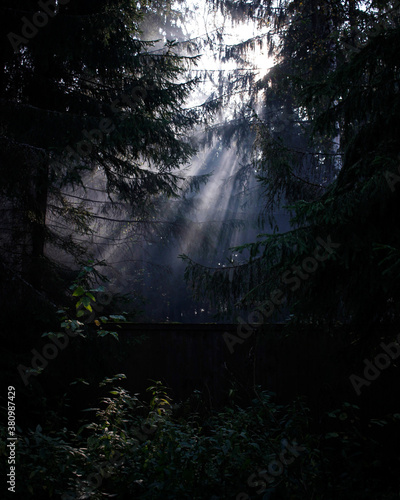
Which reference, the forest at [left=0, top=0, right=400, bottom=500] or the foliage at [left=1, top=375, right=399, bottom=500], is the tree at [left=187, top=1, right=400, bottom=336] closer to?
the forest at [left=0, top=0, right=400, bottom=500]

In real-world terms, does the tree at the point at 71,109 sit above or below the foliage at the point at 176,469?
above

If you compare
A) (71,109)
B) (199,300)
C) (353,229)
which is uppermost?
(71,109)

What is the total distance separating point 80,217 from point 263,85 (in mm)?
8315

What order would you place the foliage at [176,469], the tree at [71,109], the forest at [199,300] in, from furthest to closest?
1. the tree at [71,109]
2. the forest at [199,300]
3. the foliage at [176,469]

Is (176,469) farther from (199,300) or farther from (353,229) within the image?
(199,300)

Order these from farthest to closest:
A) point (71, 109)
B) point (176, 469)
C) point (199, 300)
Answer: point (71, 109), point (199, 300), point (176, 469)

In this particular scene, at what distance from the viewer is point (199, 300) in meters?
6.46

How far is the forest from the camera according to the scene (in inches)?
141

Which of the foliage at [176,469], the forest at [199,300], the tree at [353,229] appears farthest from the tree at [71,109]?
the foliage at [176,469]

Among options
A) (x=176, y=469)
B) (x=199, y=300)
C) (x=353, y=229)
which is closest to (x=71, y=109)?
(x=199, y=300)

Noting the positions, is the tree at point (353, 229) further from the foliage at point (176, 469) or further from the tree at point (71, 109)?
the tree at point (71, 109)

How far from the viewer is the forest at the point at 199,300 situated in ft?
11.7

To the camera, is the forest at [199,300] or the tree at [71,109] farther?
the tree at [71,109]

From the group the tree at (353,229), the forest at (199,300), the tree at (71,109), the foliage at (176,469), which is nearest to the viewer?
the foliage at (176,469)
